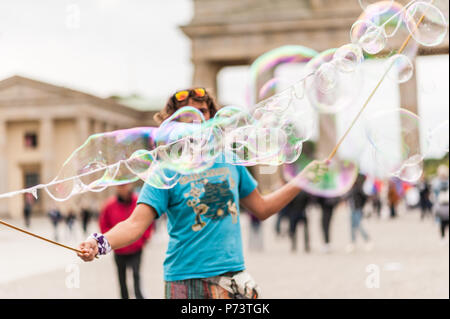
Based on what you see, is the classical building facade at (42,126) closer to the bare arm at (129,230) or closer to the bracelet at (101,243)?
the bare arm at (129,230)

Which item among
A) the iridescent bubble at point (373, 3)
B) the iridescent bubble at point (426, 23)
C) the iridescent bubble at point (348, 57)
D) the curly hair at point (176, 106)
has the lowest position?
the curly hair at point (176, 106)

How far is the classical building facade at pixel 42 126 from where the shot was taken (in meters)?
50.8

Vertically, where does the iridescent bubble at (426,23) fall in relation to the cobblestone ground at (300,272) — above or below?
above

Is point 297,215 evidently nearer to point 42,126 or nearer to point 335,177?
point 335,177

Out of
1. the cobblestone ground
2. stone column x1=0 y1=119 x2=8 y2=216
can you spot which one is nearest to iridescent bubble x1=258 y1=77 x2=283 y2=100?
the cobblestone ground

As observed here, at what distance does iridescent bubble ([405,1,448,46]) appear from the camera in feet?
14.0

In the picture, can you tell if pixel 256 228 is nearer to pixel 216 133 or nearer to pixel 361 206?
pixel 361 206

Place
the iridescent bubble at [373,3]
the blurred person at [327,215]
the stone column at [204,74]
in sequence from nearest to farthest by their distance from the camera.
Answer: the iridescent bubble at [373,3]
the blurred person at [327,215]
the stone column at [204,74]

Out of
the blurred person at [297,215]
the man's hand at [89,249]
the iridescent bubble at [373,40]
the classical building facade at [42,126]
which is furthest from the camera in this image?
the classical building facade at [42,126]

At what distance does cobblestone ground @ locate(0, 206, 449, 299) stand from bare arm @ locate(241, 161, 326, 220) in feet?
13.8

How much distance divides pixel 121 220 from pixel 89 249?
4.23 metres

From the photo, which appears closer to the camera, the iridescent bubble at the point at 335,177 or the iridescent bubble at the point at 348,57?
the iridescent bubble at the point at 348,57

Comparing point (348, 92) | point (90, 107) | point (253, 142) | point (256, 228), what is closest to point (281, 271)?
point (256, 228)

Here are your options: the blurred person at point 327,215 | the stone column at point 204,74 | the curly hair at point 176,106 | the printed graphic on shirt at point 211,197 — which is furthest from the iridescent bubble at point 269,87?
the stone column at point 204,74
